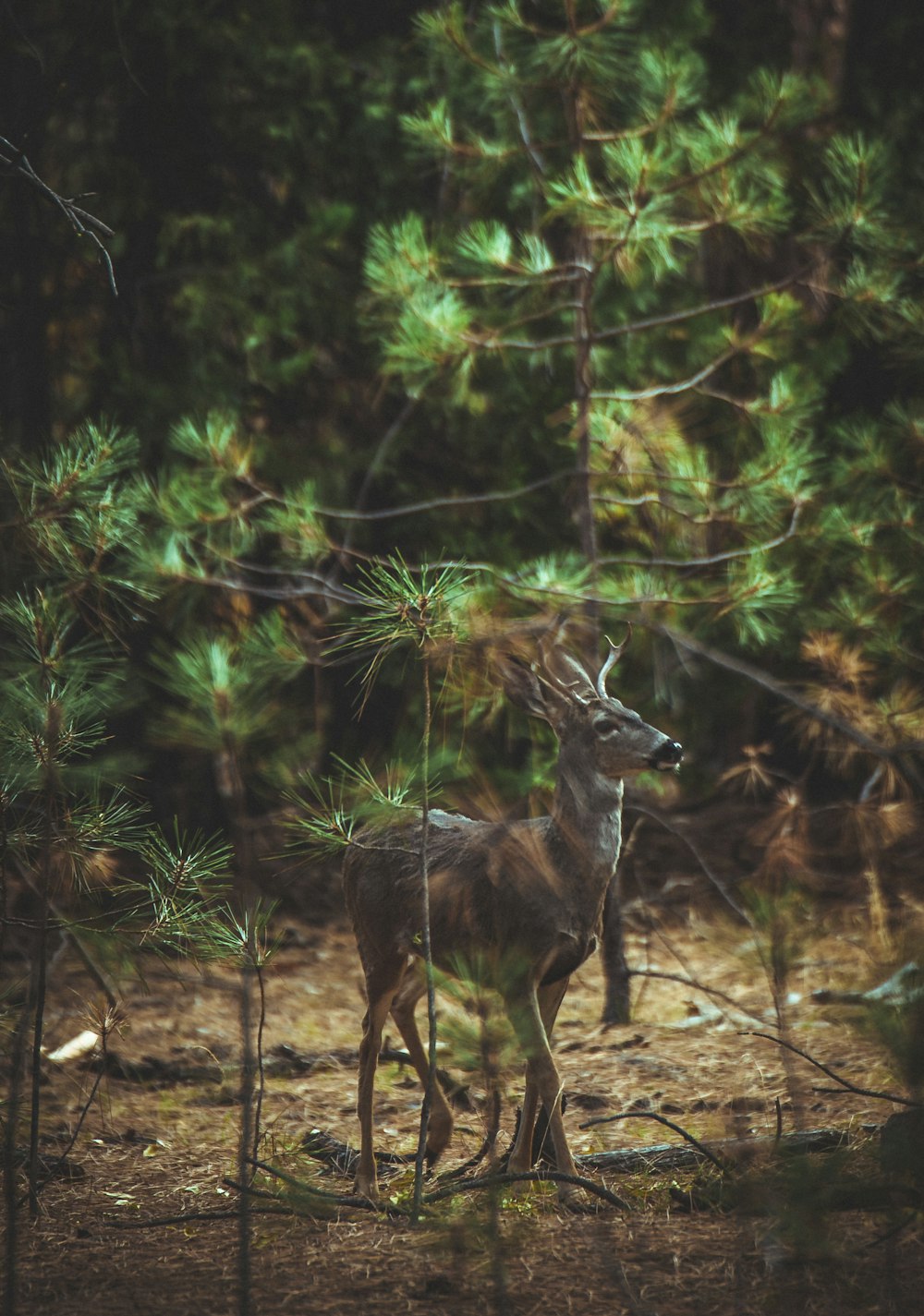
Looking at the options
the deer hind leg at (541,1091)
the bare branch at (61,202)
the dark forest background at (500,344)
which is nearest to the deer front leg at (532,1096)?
the deer hind leg at (541,1091)

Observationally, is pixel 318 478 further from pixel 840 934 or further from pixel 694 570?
pixel 840 934

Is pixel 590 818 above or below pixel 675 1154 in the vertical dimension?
above

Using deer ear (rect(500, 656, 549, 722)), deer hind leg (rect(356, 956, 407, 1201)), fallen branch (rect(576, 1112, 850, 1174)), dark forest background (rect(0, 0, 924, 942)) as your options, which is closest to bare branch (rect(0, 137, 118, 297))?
deer ear (rect(500, 656, 549, 722))

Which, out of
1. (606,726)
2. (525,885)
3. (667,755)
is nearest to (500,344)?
(606,726)

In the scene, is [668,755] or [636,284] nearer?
[668,755]

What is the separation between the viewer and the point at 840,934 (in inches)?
296

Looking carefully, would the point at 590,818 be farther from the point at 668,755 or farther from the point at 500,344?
the point at 500,344

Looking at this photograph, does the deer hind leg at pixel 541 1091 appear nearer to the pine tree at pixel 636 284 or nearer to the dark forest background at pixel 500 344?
the dark forest background at pixel 500 344

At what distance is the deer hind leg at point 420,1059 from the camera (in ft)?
13.7

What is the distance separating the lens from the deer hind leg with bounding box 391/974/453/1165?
4168 mm

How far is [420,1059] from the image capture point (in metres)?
4.41

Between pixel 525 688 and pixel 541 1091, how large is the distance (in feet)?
4.15

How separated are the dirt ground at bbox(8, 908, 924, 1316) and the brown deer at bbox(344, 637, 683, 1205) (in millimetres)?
372

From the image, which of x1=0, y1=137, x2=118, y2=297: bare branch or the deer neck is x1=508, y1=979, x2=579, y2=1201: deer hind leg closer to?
the deer neck
